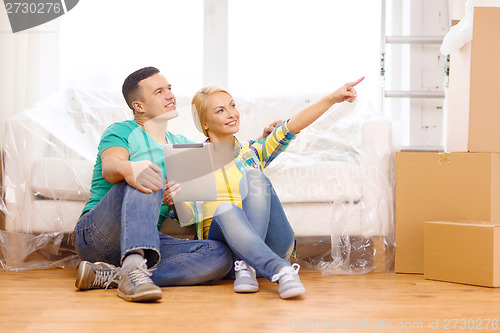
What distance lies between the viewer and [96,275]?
1.38 meters

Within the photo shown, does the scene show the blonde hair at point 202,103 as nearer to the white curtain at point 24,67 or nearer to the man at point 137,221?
the man at point 137,221

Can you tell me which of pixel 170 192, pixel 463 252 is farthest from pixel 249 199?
pixel 463 252

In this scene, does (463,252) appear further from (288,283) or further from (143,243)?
(143,243)

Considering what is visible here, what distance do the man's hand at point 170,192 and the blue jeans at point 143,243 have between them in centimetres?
8

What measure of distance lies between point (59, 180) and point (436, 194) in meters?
1.17

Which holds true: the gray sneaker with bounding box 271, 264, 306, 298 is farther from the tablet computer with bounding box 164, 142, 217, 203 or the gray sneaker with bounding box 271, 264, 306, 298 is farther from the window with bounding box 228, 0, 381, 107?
the window with bounding box 228, 0, 381, 107

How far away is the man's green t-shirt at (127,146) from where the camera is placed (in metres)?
1.46

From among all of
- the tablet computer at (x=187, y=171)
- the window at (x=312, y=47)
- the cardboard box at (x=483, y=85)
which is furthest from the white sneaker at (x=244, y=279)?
the window at (x=312, y=47)

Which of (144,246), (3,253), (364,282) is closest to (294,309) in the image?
(144,246)

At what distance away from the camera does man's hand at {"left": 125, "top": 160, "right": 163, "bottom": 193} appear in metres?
1.32

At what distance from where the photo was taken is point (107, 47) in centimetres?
271

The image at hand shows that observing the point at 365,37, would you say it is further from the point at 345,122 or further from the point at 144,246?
the point at 144,246

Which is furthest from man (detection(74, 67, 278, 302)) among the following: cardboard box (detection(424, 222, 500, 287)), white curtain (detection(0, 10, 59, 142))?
white curtain (detection(0, 10, 59, 142))

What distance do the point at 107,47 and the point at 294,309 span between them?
1.89m
